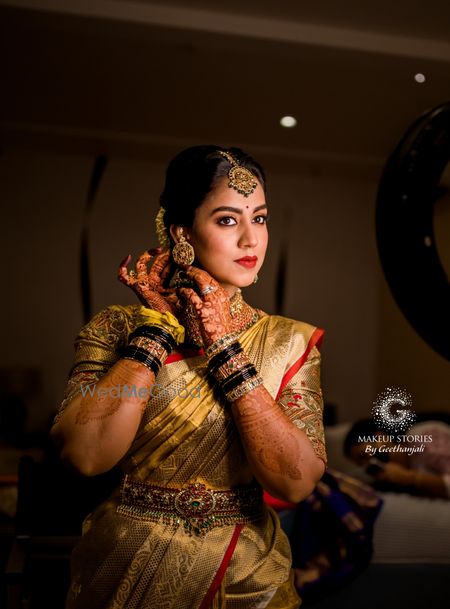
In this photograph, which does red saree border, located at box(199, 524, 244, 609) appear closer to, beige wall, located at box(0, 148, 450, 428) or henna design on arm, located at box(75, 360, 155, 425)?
henna design on arm, located at box(75, 360, 155, 425)

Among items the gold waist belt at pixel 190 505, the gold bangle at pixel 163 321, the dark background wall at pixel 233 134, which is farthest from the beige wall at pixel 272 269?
the gold waist belt at pixel 190 505

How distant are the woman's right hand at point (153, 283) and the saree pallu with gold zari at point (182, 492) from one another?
48 mm

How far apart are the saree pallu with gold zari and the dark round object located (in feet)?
1.92

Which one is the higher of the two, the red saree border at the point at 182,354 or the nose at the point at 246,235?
the nose at the point at 246,235

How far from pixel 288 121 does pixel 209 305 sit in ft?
2.58

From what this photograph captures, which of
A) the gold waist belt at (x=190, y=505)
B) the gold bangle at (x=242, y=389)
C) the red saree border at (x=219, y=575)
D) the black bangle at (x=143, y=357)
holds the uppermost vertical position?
the black bangle at (x=143, y=357)

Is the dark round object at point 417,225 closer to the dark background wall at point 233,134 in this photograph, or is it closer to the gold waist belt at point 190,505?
the dark background wall at point 233,134

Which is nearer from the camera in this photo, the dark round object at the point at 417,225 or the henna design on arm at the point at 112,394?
the henna design on arm at the point at 112,394

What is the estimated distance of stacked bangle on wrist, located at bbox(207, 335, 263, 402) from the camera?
3.49 ft

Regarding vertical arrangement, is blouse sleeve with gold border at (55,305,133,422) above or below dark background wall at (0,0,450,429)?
below

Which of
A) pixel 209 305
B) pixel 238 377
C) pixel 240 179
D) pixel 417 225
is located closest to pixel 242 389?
pixel 238 377

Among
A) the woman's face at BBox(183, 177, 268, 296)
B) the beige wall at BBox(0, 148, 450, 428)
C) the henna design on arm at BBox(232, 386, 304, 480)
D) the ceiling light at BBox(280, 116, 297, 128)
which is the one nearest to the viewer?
the henna design on arm at BBox(232, 386, 304, 480)

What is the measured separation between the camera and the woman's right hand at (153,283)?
1.15 m

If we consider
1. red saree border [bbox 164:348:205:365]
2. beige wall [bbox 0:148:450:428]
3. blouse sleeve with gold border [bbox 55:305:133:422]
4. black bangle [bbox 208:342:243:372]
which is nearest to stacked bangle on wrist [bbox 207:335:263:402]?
black bangle [bbox 208:342:243:372]
